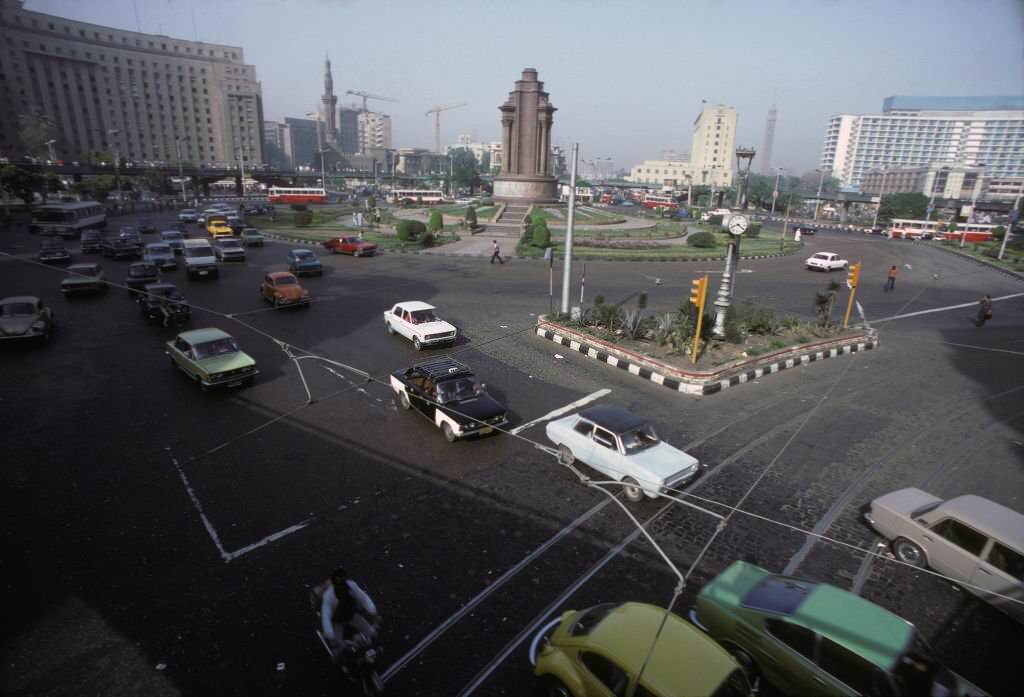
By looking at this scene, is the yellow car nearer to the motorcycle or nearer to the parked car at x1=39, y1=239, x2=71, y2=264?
the motorcycle

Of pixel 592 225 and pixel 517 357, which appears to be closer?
pixel 517 357

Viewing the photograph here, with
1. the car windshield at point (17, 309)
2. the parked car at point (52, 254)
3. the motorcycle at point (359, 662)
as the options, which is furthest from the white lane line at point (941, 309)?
the parked car at point (52, 254)

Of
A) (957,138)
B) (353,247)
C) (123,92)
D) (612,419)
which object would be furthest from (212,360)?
(957,138)

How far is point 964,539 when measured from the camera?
7.30 metres

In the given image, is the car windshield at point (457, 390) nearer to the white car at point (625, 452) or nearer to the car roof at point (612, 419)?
the white car at point (625, 452)

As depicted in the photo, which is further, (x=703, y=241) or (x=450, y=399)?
(x=703, y=241)

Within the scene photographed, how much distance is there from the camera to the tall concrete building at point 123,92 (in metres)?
115

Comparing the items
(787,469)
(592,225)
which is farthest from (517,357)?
(592,225)

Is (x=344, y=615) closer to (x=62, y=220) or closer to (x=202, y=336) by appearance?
(x=202, y=336)

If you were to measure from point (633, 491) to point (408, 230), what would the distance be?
116 feet

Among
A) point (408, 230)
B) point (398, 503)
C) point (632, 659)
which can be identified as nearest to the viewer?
point (632, 659)

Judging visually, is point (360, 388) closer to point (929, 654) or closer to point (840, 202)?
point (929, 654)

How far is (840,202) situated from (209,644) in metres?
124

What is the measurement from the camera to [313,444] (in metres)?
10.7
